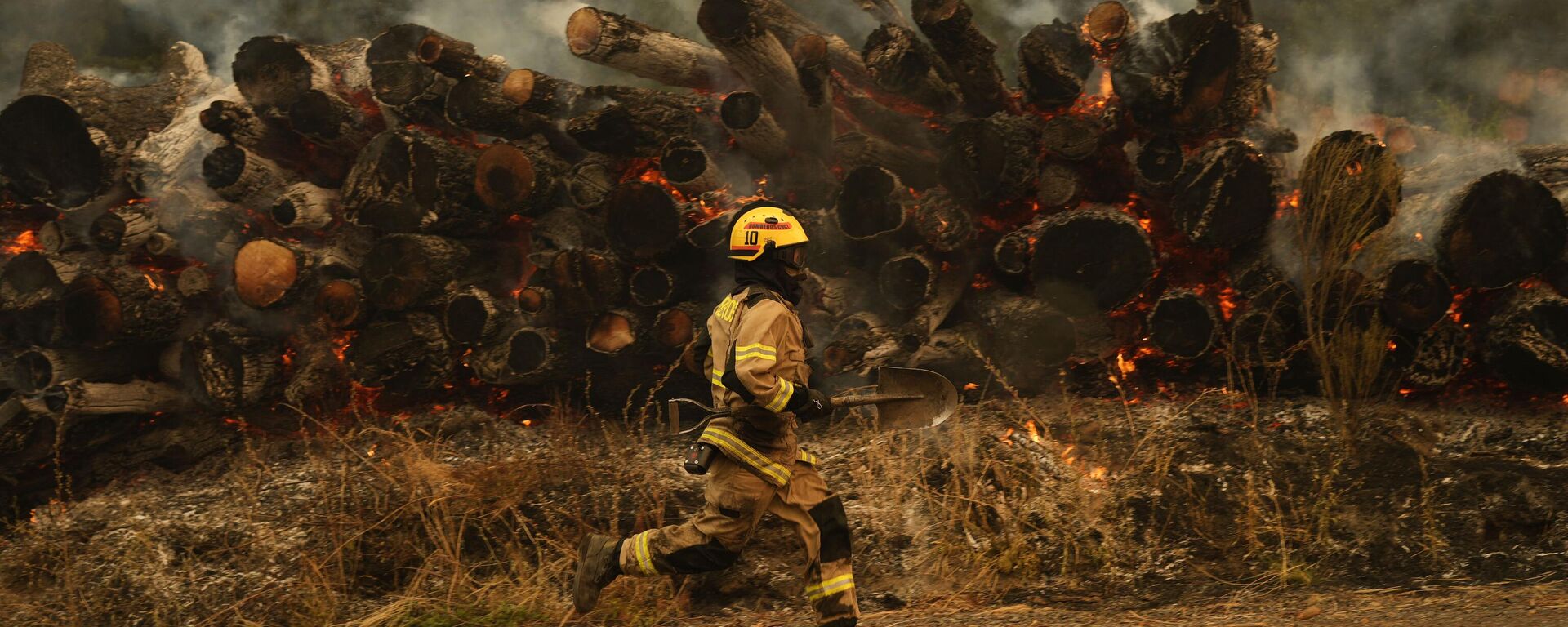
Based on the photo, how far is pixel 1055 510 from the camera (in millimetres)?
4848

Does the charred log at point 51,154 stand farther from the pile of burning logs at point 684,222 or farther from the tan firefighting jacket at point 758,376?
the tan firefighting jacket at point 758,376

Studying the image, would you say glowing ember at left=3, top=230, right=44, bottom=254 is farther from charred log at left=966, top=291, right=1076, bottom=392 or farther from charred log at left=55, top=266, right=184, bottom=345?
charred log at left=966, top=291, right=1076, bottom=392

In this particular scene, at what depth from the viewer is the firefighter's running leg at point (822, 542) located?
12.0ft

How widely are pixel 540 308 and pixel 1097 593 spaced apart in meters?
3.15

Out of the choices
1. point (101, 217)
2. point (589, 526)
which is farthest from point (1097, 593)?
point (101, 217)

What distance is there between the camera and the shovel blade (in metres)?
4.18

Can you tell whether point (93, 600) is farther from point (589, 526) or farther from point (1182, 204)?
point (1182, 204)

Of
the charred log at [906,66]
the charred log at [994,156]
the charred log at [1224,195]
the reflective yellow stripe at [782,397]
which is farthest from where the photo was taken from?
the charred log at [906,66]

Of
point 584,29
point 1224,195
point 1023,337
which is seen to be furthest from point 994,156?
point 584,29

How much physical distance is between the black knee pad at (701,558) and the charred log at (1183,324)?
2.56m

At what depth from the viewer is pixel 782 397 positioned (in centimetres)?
353

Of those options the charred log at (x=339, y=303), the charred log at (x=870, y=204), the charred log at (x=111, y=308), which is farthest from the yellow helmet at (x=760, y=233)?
the charred log at (x=111, y=308)

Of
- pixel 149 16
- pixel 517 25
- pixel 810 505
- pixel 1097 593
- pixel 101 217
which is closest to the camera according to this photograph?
pixel 810 505

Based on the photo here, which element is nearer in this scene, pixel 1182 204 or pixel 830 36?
pixel 1182 204
